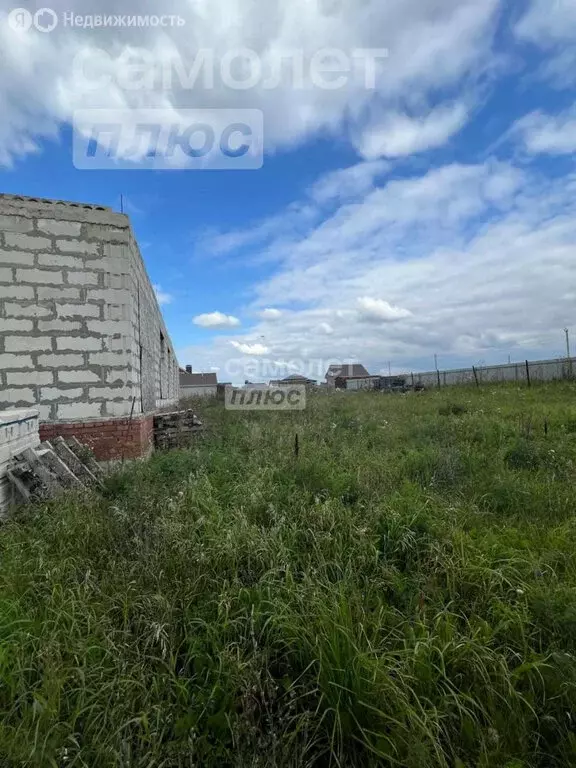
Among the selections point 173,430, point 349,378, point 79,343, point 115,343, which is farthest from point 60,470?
point 349,378

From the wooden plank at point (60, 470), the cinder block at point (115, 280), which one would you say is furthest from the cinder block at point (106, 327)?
the wooden plank at point (60, 470)

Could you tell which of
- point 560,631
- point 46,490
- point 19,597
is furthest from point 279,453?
point 560,631

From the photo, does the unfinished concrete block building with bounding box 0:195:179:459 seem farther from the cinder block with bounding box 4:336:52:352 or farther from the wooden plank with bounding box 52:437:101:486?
the wooden plank with bounding box 52:437:101:486

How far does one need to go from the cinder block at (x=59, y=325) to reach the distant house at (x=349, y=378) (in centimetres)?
2658

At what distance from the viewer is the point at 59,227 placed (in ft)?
17.6

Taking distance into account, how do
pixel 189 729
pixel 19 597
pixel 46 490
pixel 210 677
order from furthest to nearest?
pixel 46 490
pixel 19 597
pixel 210 677
pixel 189 729

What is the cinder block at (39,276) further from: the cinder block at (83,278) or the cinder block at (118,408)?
the cinder block at (118,408)

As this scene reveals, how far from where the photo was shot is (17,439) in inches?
171

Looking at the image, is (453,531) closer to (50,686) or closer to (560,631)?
(560,631)

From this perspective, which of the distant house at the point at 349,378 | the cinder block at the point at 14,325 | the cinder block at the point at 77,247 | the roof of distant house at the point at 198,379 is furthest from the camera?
the roof of distant house at the point at 198,379

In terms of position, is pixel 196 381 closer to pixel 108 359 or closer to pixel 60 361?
pixel 108 359

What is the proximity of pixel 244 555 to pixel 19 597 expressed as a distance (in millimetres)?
1344

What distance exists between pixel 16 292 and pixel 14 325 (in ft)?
1.35

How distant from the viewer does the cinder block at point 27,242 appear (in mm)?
5145
